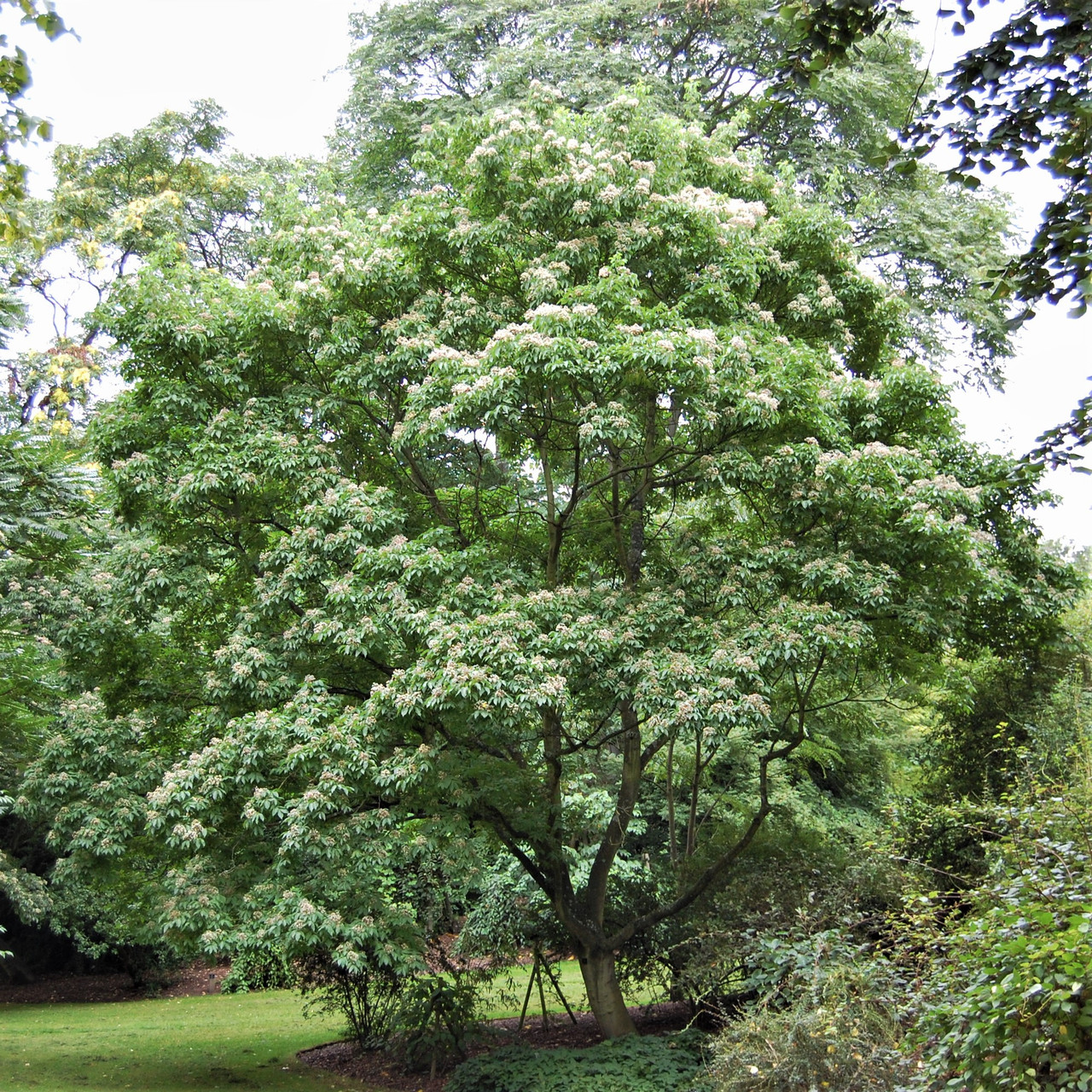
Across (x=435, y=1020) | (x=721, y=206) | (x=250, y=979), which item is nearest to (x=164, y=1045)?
(x=435, y=1020)

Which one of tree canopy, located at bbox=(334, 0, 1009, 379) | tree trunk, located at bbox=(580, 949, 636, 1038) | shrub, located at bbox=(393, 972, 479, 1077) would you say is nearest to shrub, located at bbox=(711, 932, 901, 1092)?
tree trunk, located at bbox=(580, 949, 636, 1038)

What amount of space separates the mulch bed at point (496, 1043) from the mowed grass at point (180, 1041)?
10.9 inches

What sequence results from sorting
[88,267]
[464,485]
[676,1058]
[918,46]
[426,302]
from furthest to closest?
[88,267]
[918,46]
[464,485]
[426,302]
[676,1058]

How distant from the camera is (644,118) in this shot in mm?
10625

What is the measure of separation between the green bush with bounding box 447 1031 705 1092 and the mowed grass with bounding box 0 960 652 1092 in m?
2.10

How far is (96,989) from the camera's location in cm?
1917

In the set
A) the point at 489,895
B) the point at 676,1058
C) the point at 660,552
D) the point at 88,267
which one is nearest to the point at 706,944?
the point at 676,1058

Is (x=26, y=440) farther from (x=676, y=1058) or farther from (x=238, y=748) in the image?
(x=676, y=1058)

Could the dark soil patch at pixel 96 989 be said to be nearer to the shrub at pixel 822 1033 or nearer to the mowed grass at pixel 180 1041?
the mowed grass at pixel 180 1041

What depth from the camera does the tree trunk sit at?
1065cm

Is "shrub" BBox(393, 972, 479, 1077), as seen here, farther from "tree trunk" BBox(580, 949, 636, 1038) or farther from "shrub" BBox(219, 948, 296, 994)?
"shrub" BBox(219, 948, 296, 994)

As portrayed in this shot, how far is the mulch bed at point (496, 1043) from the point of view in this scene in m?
10.9

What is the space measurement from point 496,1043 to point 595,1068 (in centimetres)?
272

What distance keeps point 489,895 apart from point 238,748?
481 cm
